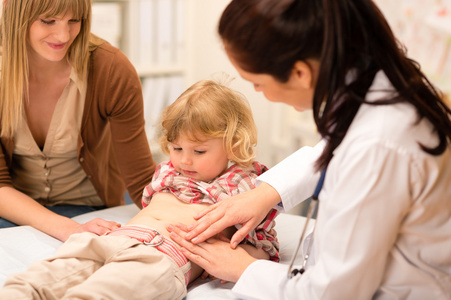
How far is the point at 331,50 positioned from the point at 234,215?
57 centimetres

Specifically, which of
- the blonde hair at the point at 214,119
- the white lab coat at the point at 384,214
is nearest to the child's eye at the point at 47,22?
the blonde hair at the point at 214,119

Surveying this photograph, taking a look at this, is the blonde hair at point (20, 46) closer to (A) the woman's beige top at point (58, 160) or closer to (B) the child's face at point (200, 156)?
(A) the woman's beige top at point (58, 160)

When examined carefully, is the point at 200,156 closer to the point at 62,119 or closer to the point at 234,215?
the point at 234,215

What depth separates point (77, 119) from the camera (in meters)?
1.88

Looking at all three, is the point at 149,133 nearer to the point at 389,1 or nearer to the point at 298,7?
the point at 389,1

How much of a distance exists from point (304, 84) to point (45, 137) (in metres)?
1.17

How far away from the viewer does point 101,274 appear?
3.79ft

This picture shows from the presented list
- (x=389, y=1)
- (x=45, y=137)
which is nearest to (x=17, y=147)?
(x=45, y=137)

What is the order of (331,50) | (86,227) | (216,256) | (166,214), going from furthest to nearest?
(86,227), (166,214), (216,256), (331,50)

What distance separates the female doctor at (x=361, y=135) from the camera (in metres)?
0.96

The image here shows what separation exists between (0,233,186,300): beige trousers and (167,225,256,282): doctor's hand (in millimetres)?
64

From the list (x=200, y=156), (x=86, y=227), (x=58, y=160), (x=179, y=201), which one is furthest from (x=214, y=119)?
(x=58, y=160)

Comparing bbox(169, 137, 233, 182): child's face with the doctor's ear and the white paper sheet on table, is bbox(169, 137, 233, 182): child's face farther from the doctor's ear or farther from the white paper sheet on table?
the doctor's ear

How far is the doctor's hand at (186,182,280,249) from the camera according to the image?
136cm
